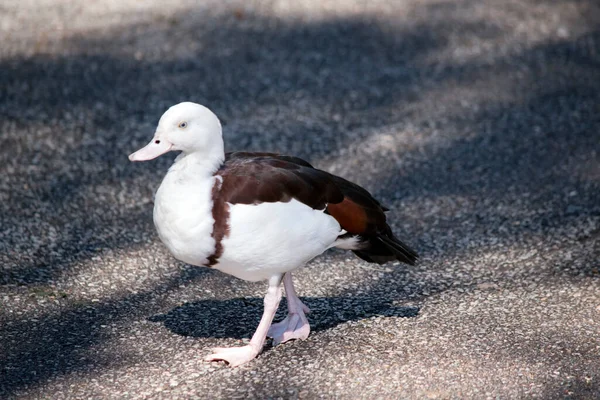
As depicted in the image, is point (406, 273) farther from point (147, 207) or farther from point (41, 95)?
point (41, 95)

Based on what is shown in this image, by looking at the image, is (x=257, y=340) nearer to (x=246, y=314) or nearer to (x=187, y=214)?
(x=246, y=314)

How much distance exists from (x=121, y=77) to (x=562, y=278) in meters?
4.52

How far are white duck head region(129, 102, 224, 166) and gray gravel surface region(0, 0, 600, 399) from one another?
3.36ft

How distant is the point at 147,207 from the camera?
18.8ft

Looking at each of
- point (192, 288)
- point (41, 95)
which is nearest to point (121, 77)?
point (41, 95)

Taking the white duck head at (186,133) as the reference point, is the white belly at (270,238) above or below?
below

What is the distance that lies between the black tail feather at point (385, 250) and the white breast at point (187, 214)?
3.10ft

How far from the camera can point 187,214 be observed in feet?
11.9

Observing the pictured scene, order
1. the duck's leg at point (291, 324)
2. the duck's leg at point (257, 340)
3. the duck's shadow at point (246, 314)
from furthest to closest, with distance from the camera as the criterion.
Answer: the duck's shadow at point (246, 314) < the duck's leg at point (291, 324) < the duck's leg at point (257, 340)

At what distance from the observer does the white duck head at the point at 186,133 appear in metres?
3.70

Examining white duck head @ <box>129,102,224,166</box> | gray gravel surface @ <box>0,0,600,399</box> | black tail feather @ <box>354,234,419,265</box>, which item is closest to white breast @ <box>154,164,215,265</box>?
white duck head @ <box>129,102,224,166</box>

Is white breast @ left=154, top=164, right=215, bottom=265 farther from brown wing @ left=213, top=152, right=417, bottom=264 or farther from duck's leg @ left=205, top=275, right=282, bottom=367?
duck's leg @ left=205, top=275, right=282, bottom=367

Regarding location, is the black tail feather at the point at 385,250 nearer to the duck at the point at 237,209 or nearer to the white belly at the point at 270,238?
the duck at the point at 237,209

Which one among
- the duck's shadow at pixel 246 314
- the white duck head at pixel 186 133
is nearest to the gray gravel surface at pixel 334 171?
the duck's shadow at pixel 246 314
